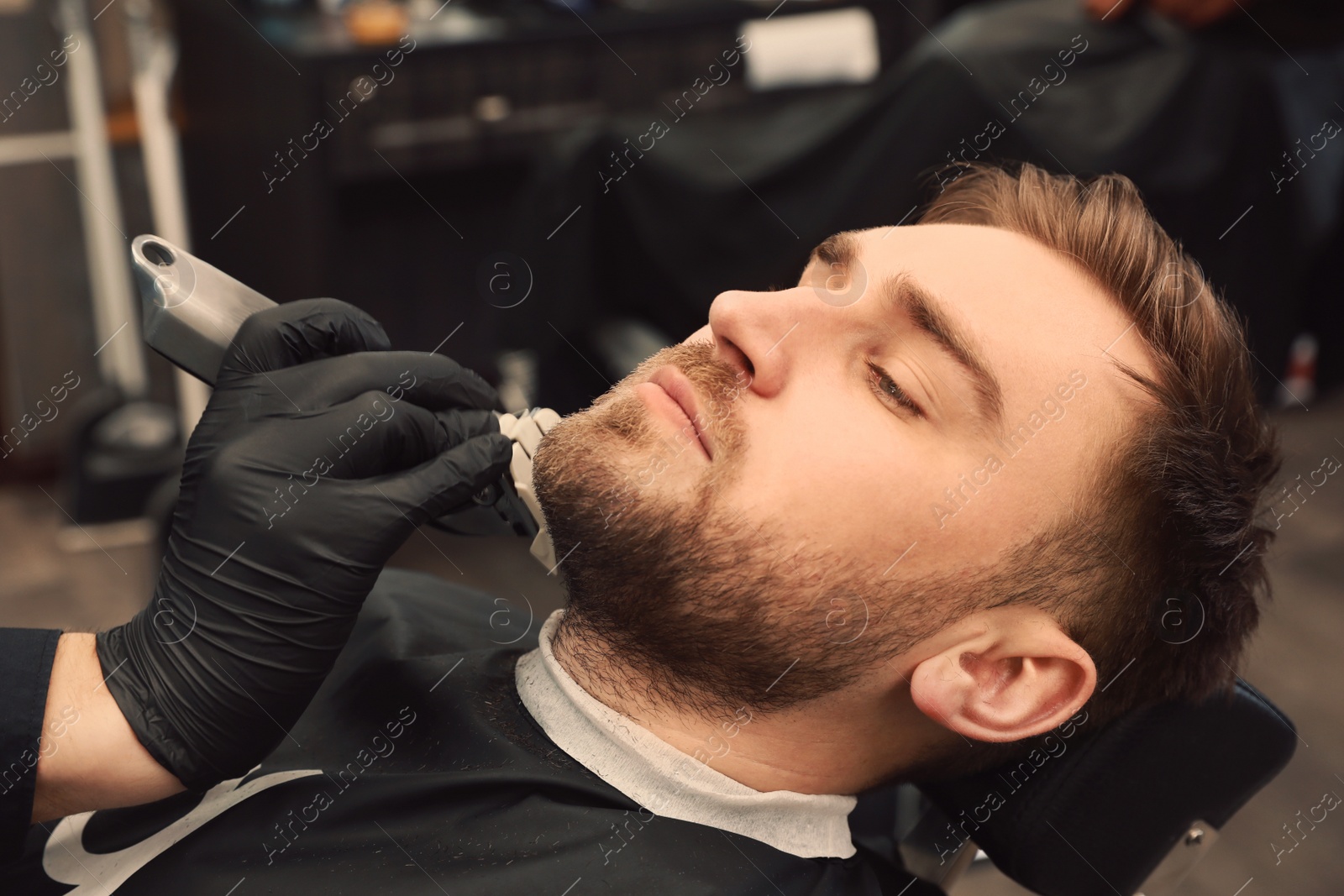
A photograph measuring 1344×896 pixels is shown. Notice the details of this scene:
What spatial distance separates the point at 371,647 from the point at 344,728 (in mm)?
144

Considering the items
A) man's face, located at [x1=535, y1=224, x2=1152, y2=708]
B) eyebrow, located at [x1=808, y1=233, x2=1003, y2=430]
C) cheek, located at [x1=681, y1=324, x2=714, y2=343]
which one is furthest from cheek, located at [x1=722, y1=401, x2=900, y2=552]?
cheek, located at [x1=681, y1=324, x2=714, y2=343]

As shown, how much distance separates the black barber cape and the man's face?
16 centimetres

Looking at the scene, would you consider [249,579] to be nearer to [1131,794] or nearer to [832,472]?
[832,472]

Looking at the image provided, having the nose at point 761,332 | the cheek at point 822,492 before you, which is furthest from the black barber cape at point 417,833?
the nose at point 761,332

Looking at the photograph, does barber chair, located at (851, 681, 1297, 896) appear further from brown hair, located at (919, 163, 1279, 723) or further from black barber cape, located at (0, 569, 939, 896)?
black barber cape, located at (0, 569, 939, 896)

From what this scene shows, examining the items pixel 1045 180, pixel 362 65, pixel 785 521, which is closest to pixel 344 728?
pixel 785 521

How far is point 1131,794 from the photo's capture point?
124cm

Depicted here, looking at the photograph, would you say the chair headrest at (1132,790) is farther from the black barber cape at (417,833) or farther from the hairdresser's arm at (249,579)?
the hairdresser's arm at (249,579)

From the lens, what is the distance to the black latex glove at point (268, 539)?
1133 millimetres

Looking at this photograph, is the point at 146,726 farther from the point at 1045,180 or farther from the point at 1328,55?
the point at 1328,55

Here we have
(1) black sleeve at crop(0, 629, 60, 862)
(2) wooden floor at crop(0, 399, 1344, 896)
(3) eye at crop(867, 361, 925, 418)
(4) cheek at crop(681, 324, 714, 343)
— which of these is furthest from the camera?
(2) wooden floor at crop(0, 399, 1344, 896)

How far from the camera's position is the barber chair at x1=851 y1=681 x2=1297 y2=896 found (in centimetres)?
124

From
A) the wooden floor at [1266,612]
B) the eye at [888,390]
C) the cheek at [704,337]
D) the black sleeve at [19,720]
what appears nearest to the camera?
the black sleeve at [19,720]

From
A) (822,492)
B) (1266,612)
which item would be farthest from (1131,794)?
(1266,612)
